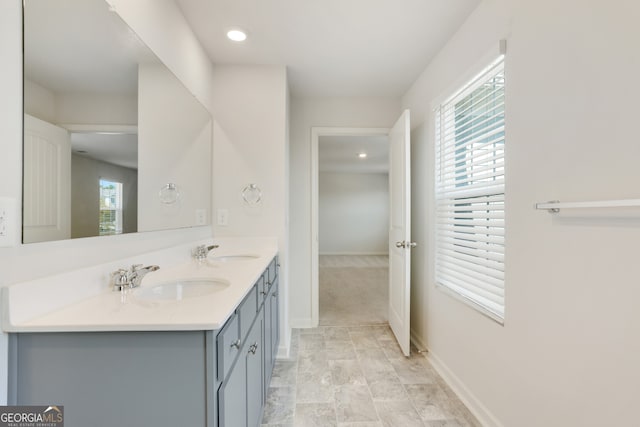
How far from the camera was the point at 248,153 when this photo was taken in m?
2.48

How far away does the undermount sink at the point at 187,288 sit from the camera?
142 cm

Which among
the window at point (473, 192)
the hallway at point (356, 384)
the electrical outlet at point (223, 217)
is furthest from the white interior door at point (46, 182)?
the window at point (473, 192)

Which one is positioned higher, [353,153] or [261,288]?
[353,153]

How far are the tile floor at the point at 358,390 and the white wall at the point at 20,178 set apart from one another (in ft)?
4.26

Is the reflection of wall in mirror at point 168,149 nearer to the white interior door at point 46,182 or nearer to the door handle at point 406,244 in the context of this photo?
the white interior door at point 46,182

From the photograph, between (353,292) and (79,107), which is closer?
(79,107)

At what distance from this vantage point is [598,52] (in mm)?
1038

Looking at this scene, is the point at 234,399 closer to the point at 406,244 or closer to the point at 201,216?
the point at 201,216

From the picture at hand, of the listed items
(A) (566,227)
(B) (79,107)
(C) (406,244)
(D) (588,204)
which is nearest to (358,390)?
(C) (406,244)

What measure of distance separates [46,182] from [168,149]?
0.85 m

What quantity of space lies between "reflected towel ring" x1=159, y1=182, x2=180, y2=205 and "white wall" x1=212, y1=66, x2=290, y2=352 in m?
0.63

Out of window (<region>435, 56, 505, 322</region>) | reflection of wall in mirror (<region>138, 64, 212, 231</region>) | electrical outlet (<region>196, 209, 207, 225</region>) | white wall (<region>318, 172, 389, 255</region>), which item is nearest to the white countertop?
reflection of wall in mirror (<region>138, 64, 212, 231</region>)

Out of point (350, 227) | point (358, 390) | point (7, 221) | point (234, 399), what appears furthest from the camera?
point (350, 227)

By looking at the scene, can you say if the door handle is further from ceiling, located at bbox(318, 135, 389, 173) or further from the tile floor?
ceiling, located at bbox(318, 135, 389, 173)
